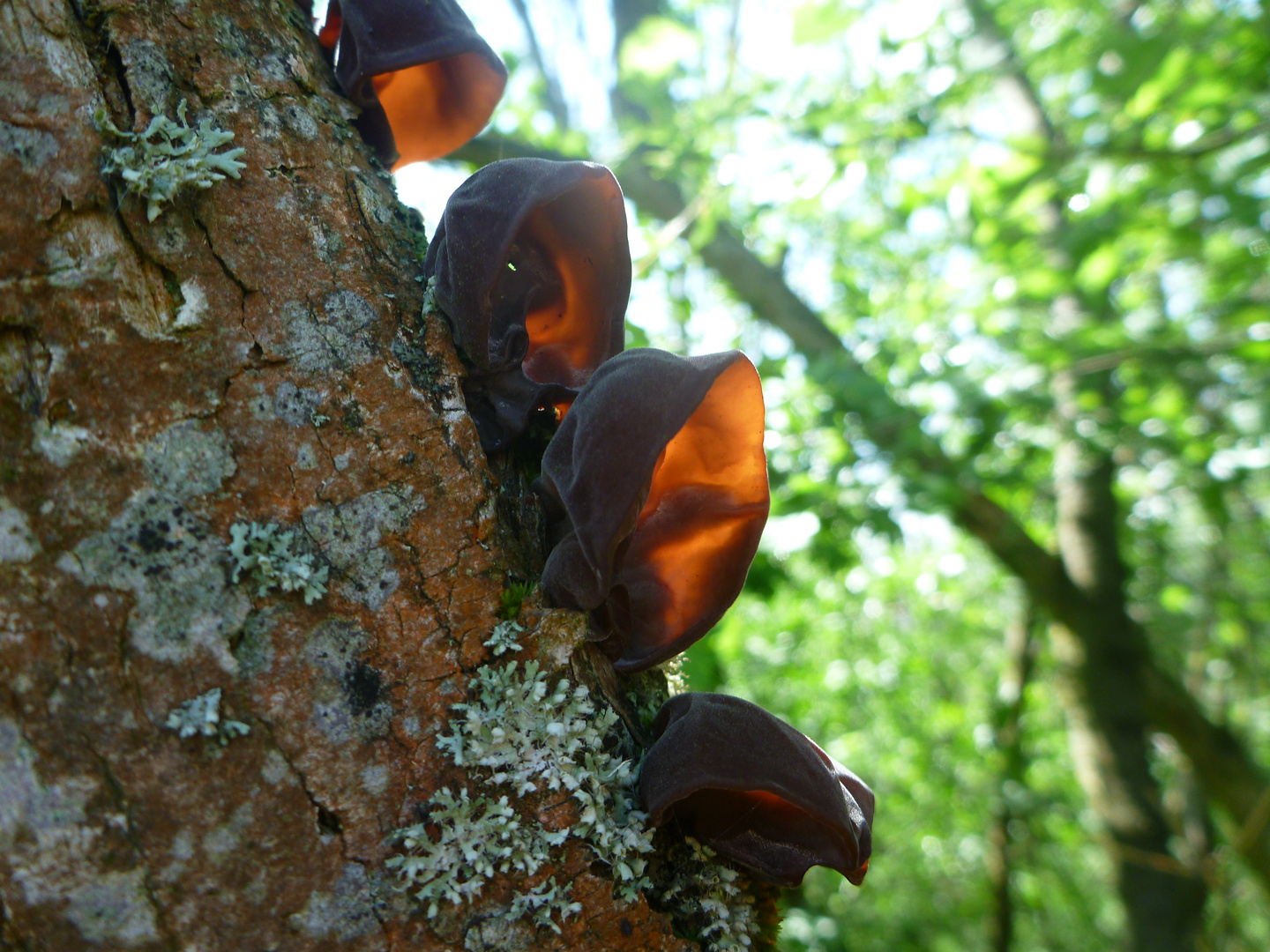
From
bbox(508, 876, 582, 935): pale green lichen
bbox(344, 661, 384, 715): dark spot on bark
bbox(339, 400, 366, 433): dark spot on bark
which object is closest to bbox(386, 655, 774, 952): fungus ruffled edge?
bbox(508, 876, 582, 935): pale green lichen

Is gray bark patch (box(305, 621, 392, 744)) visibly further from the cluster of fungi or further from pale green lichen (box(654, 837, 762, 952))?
pale green lichen (box(654, 837, 762, 952))

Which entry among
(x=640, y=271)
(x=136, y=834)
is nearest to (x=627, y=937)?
(x=136, y=834)

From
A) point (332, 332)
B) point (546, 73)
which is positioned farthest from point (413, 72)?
point (546, 73)

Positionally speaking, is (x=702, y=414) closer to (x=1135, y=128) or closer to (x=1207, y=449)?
(x=1135, y=128)

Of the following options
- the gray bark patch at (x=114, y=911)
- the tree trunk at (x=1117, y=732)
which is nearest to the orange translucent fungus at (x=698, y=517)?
the gray bark patch at (x=114, y=911)

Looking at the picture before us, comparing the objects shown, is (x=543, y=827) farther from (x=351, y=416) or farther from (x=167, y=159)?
(x=167, y=159)

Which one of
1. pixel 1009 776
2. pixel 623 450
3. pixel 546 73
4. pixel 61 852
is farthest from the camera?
pixel 546 73
